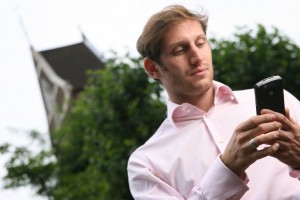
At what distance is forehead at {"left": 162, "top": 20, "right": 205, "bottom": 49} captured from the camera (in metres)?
2.85

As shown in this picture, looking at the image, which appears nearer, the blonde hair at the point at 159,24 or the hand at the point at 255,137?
the hand at the point at 255,137

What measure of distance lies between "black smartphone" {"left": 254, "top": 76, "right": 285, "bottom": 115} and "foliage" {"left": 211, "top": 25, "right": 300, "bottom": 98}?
24.9 ft

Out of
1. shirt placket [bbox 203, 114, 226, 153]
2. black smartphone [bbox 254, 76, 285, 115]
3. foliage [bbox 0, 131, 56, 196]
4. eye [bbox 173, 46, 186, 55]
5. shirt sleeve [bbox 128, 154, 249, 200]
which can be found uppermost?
eye [bbox 173, 46, 186, 55]

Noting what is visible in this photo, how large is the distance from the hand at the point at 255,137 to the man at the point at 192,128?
109 mm

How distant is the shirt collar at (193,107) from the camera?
293cm

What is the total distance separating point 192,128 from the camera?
9.63ft

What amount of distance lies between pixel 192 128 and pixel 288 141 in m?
0.63

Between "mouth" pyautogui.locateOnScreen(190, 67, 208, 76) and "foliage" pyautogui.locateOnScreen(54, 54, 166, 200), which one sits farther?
"foliage" pyautogui.locateOnScreen(54, 54, 166, 200)

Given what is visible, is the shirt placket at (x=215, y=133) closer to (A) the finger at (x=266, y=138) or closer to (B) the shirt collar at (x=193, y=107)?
(B) the shirt collar at (x=193, y=107)

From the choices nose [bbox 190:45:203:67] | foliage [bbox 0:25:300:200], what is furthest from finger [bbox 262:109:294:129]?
foliage [bbox 0:25:300:200]

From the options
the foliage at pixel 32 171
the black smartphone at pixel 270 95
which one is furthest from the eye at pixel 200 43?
the foliage at pixel 32 171

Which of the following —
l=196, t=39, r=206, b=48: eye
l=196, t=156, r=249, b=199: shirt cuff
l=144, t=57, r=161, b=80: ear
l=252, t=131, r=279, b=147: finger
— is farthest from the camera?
l=144, t=57, r=161, b=80: ear

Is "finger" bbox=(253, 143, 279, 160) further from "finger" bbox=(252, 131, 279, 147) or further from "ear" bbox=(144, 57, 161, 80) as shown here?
"ear" bbox=(144, 57, 161, 80)

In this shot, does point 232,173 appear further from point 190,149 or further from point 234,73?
point 234,73
